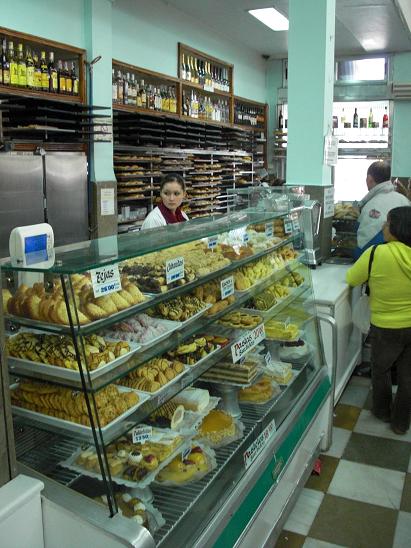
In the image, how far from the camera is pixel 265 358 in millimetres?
2998

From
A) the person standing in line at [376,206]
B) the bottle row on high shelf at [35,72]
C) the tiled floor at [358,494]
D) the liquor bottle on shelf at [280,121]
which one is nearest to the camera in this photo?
the tiled floor at [358,494]

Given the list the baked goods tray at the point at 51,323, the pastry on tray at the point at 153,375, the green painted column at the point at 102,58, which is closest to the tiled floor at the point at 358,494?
the pastry on tray at the point at 153,375

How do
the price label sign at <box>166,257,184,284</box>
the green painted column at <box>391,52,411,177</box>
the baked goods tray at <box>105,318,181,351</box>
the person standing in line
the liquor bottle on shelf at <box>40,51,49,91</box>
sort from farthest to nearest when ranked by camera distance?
the green painted column at <box>391,52,411,177</box> < the liquor bottle on shelf at <box>40,51,49,91</box> < the person standing in line < the price label sign at <box>166,257,184,284</box> < the baked goods tray at <box>105,318,181,351</box>

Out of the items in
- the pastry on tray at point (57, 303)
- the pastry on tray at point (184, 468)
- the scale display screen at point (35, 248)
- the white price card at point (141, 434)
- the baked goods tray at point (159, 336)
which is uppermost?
the scale display screen at point (35, 248)

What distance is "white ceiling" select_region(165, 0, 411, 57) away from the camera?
7.19m

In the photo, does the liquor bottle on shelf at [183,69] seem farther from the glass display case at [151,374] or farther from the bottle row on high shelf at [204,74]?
the glass display case at [151,374]

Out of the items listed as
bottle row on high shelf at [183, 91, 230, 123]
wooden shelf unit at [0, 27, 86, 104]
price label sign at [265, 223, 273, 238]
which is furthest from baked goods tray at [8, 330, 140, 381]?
bottle row on high shelf at [183, 91, 230, 123]

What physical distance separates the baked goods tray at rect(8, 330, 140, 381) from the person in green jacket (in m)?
2.34

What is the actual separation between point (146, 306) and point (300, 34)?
157 inches

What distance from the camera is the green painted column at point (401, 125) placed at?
408 inches

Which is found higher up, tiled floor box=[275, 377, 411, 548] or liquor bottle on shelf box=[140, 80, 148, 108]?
liquor bottle on shelf box=[140, 80, 148, 108]

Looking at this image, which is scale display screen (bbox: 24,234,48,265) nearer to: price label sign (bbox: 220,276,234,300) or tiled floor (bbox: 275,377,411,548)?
price label sign (bbox: 220,276,234,300)

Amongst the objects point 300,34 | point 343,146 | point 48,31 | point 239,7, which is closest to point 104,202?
point 48,31

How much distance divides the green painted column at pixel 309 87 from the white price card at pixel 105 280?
3699 millimetres
